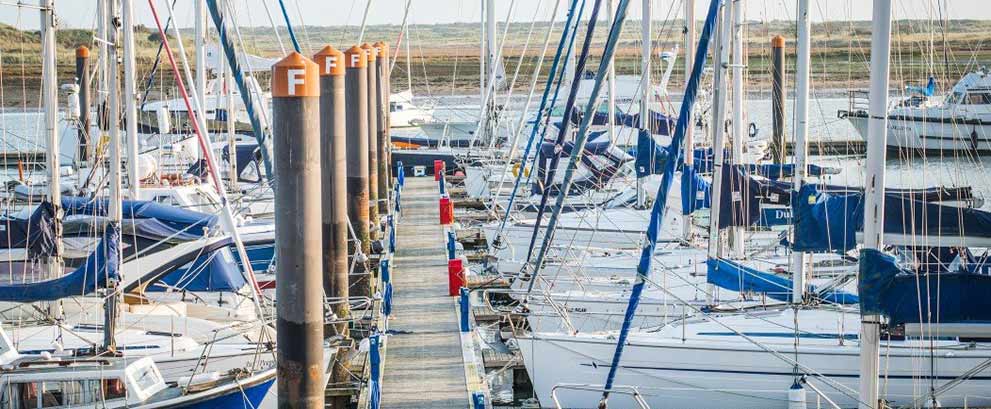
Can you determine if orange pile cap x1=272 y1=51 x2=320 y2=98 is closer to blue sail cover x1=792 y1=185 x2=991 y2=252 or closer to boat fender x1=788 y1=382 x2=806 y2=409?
blue sail cover x1=792 y1=185 x2=991 y2=252

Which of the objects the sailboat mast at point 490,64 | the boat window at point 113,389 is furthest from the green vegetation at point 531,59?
the boat window at point 113,389

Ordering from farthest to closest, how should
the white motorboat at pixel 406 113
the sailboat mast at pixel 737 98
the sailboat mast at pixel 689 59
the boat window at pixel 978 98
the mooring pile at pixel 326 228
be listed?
1. the white motorboat at pixel 406 113
2. the boat window at pixel 978 98
3. the sailboat mast at pixel 689 59
4. the sailboat mast at pixel 737 98
5. the mooring pile at pixel 326 228

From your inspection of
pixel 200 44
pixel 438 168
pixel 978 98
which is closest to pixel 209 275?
pixel 200 44

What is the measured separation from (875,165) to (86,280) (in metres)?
9.33

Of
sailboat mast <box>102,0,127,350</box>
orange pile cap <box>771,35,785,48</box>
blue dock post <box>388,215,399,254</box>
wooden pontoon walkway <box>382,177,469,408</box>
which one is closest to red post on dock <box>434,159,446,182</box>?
wooden pontoon walkway <box>382,177,469,408</box>

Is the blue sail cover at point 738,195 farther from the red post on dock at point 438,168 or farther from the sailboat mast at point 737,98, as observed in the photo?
the red post on dock at point 438,168

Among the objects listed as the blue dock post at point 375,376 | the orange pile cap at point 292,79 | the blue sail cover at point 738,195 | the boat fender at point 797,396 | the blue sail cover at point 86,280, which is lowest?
the boat fender at point 797,396

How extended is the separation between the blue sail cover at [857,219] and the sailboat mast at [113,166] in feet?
28.4

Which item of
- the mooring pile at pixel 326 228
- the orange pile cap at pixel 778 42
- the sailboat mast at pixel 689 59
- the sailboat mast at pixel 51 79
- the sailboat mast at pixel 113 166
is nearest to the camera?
the mooring pile at pixel 326 228

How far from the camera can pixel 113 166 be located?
53.0 feet

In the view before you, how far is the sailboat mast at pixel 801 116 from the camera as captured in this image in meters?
18.4

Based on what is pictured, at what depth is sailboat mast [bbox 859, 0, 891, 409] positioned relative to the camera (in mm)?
12125

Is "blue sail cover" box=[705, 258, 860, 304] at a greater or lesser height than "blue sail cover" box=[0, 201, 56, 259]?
lesser

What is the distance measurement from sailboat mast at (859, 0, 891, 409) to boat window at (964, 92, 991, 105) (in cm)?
3920
